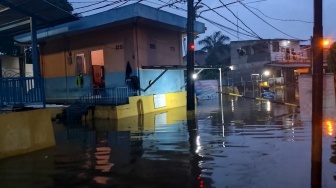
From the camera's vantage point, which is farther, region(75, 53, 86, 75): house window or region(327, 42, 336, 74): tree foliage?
region(75, 53, 86, 75): house window

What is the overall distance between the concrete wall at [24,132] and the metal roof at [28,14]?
3709 mm

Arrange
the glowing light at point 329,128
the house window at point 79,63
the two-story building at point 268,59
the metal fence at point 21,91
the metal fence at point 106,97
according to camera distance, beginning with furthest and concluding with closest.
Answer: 1. the two-story building at point 268,59
2. the house window at point 79,63
3. the metal fence at point 106,97
4. the glowing light at point 329,128
5. the metal fence at point 21,91

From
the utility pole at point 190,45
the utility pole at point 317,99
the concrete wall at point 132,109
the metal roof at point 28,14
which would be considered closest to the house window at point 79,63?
the concrete wall at point 132,109

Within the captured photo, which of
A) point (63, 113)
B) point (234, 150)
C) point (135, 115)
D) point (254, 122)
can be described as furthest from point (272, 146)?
point (63, 113)

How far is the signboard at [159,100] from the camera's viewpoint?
21.3 meters

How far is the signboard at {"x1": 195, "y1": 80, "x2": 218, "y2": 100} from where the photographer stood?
3112 centimetres

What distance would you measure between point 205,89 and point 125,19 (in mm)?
14723

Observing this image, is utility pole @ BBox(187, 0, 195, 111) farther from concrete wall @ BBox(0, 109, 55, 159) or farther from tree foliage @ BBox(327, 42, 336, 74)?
concrete wall @ BBox(0, 109, 55, 159)

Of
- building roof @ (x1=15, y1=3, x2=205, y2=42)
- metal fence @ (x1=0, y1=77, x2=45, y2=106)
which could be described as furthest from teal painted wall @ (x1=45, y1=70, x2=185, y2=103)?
metal fence @ (x1=0, y1=77, x2=45, y2=106)

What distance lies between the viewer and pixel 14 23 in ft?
44.0

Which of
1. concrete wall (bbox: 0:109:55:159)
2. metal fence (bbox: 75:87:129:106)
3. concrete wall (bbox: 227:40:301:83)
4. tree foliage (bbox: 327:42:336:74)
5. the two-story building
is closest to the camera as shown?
concrete wall (bbox: 0:109:55:159)

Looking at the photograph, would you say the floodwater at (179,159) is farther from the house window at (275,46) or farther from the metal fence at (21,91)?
the house window at (275,46)

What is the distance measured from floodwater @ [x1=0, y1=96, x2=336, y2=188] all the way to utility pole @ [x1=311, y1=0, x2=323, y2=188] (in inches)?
32.8

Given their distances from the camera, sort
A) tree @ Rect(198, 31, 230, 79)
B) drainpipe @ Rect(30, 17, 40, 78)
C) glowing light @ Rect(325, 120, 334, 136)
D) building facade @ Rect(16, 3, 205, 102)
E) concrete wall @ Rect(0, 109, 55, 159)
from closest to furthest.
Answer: concrete wall @ Rect(0, 109, 55, 159) < glowing light @ Rect(325, 120, 334, 136) < drainpipe @ Rect(30, 17, 40, 78) < building facade @ Rect(16, 3, 205, 102) < tree @ Rect(198, 31, 230, 79)
